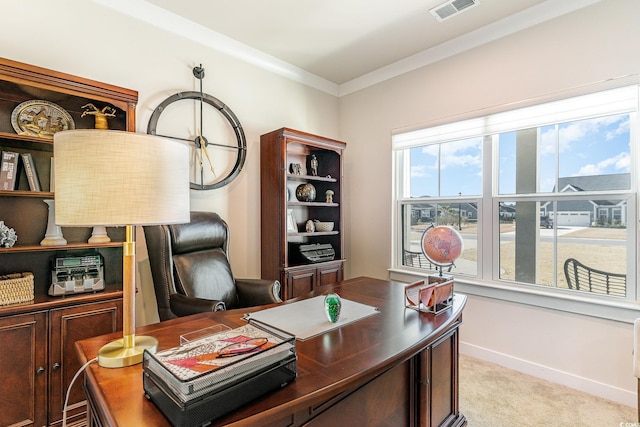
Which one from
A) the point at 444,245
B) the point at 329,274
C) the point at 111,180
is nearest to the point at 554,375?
the point at 444,245

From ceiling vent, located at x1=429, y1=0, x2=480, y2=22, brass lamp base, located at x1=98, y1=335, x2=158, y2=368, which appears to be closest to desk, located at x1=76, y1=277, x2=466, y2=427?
brass lamp base, located at x1=98, y1=335, x2=158, y2=368

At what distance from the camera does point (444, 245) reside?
1.72 metres

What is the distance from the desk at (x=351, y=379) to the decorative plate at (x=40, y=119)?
1.46 meters

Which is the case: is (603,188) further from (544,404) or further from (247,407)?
(247,407)

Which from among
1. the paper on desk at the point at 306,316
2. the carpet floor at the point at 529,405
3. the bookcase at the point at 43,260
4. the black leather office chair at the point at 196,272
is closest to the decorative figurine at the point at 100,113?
the bookcase at the point at 43,260

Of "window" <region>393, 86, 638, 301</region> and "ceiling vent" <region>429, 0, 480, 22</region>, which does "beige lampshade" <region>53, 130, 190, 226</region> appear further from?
"ceiling vent" <region>429, 0, 480, 22</region>

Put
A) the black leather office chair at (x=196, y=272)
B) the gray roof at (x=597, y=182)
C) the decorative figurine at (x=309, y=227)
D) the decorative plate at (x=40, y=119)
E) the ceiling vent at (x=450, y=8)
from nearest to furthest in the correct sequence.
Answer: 1. the decorative plate at (x=40, y=119)
2. the black leather office chair at (x=196, y=272)
3. the gray roof at (x=597, y=182)
4. the ceiling vent at (x=450, y=8)
5. the decorative figurine at (x=309, y=227)

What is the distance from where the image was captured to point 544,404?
2092 mm

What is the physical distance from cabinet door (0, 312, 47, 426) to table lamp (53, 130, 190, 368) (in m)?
1.05

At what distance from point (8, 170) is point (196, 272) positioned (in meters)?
1.20

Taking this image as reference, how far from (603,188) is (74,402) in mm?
3733

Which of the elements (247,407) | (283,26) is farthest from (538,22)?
(247,407)

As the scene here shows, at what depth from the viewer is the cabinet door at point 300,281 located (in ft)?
9.50

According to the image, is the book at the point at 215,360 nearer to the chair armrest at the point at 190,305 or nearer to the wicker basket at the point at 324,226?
the chair armrest at the point at 190,305
